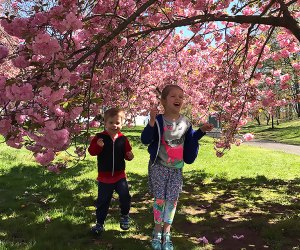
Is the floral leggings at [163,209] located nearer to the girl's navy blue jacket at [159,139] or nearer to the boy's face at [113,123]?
the girl's navy blue jacket at [159,139]

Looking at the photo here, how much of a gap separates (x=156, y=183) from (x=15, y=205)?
2918 mm

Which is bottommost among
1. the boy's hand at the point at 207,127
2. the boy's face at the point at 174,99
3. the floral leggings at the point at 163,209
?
the floral leggings at the point at 163,209

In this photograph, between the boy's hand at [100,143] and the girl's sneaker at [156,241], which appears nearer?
the girl's sneaker at [156,241]

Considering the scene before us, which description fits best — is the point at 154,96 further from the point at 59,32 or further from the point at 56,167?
the point at 59,32

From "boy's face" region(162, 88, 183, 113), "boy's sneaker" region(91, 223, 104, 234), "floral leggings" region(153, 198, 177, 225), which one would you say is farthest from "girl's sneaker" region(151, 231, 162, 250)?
"boy's face" region(162, 88, 183, 113)

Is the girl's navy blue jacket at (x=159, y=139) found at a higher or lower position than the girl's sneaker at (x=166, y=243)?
higher

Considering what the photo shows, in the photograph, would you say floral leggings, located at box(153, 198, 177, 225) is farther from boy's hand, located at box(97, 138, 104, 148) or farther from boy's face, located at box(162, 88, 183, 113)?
boy's face, located at box(162, 88, 183, 113)

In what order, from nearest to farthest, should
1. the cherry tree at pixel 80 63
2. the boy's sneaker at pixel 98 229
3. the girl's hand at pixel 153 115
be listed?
the cherry tree at pixel 80 63, the girl's hand at pixel 153 115, the boy's sneaker at pixel 98 229

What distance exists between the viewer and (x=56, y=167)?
5520 millimetres

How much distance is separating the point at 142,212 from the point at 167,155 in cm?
201

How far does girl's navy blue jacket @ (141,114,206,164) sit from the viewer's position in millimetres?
3561

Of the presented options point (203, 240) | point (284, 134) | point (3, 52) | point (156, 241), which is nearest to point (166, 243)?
point (156, 241)

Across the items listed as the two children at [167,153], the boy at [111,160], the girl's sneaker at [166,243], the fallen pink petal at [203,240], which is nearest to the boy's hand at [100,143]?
the two children at [167,153]

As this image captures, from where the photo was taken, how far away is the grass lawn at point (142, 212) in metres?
4.05
